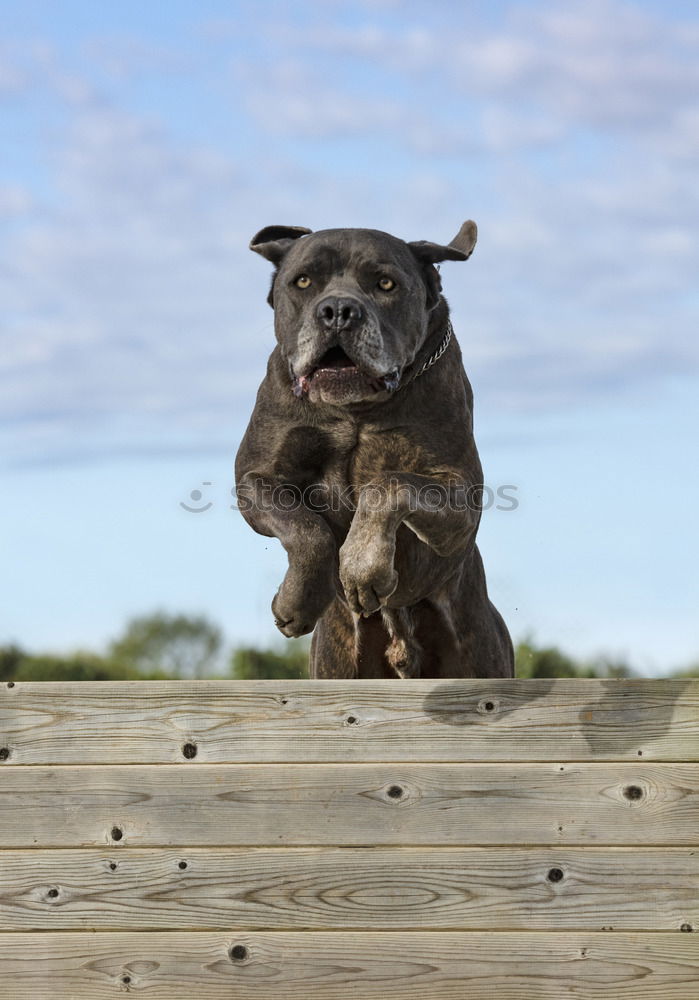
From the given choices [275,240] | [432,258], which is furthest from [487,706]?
[275,240]

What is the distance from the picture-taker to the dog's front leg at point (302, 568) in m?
4.58

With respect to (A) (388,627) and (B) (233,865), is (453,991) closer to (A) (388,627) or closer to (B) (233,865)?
(B) (233,865)

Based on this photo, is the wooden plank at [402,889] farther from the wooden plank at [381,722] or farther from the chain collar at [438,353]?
the chain collar at [438,353]

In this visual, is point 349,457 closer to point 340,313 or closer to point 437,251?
point 340,313

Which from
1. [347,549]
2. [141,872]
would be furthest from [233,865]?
[347,549]

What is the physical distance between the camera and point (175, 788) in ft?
13.4

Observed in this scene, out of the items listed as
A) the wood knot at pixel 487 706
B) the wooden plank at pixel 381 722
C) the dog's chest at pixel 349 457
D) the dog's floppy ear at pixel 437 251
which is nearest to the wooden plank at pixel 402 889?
the wooden plank at pixel 381 722

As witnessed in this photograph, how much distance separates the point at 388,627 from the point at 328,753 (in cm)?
125

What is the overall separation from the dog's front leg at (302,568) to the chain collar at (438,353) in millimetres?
762

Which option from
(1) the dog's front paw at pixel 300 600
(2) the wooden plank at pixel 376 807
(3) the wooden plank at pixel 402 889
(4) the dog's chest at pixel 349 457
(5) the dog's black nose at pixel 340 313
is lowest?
(3) the wooden plank at pixel 402 889

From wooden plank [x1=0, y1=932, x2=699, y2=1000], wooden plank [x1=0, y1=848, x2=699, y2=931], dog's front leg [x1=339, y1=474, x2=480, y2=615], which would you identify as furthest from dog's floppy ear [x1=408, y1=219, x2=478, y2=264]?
wooden plank [x1=0, y1=932, x2=699, y2=1000]

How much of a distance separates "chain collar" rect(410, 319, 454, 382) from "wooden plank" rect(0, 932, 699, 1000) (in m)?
2.22

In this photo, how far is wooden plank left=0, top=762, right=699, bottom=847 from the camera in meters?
4.05

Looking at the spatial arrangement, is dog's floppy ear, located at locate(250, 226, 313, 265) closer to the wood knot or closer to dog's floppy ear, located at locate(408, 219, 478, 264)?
dog's floppy ear, located at locate(408, 219, 478, 264)
